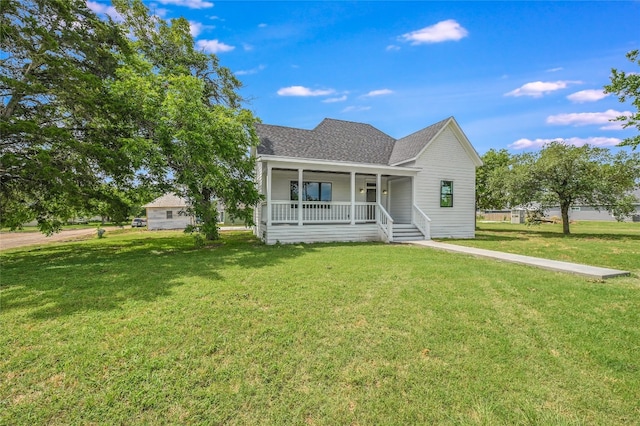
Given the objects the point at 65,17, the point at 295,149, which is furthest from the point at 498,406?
the point at 65,17

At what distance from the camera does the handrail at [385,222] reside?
12.9 metres

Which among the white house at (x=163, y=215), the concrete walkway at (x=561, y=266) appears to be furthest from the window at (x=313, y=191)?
the white house at (x=163, y=215)

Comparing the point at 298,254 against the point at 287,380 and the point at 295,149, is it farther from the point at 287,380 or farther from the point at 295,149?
the point at 295,149

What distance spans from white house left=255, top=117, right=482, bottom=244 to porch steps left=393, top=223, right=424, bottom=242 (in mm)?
53

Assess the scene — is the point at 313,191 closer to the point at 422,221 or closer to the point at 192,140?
the point at 422,221

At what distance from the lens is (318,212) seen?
13664 mm

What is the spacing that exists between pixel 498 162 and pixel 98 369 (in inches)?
1259

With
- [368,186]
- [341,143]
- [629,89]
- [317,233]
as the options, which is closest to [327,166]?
[317,233]

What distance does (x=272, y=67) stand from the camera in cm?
1505

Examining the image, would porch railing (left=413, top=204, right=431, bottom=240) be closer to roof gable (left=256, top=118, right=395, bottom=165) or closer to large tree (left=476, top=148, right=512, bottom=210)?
roof gable (left=256, top=118, right=395, bottom=165)

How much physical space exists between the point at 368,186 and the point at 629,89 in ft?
40.4

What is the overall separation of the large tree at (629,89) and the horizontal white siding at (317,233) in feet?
39.8

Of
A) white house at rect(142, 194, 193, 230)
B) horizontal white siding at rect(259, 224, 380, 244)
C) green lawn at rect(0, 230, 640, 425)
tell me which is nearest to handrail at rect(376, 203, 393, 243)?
horizontal white siding at rect(259, 224, 380, 244)

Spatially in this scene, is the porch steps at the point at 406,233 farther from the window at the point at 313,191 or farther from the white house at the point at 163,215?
the white house at the point at 163,215
